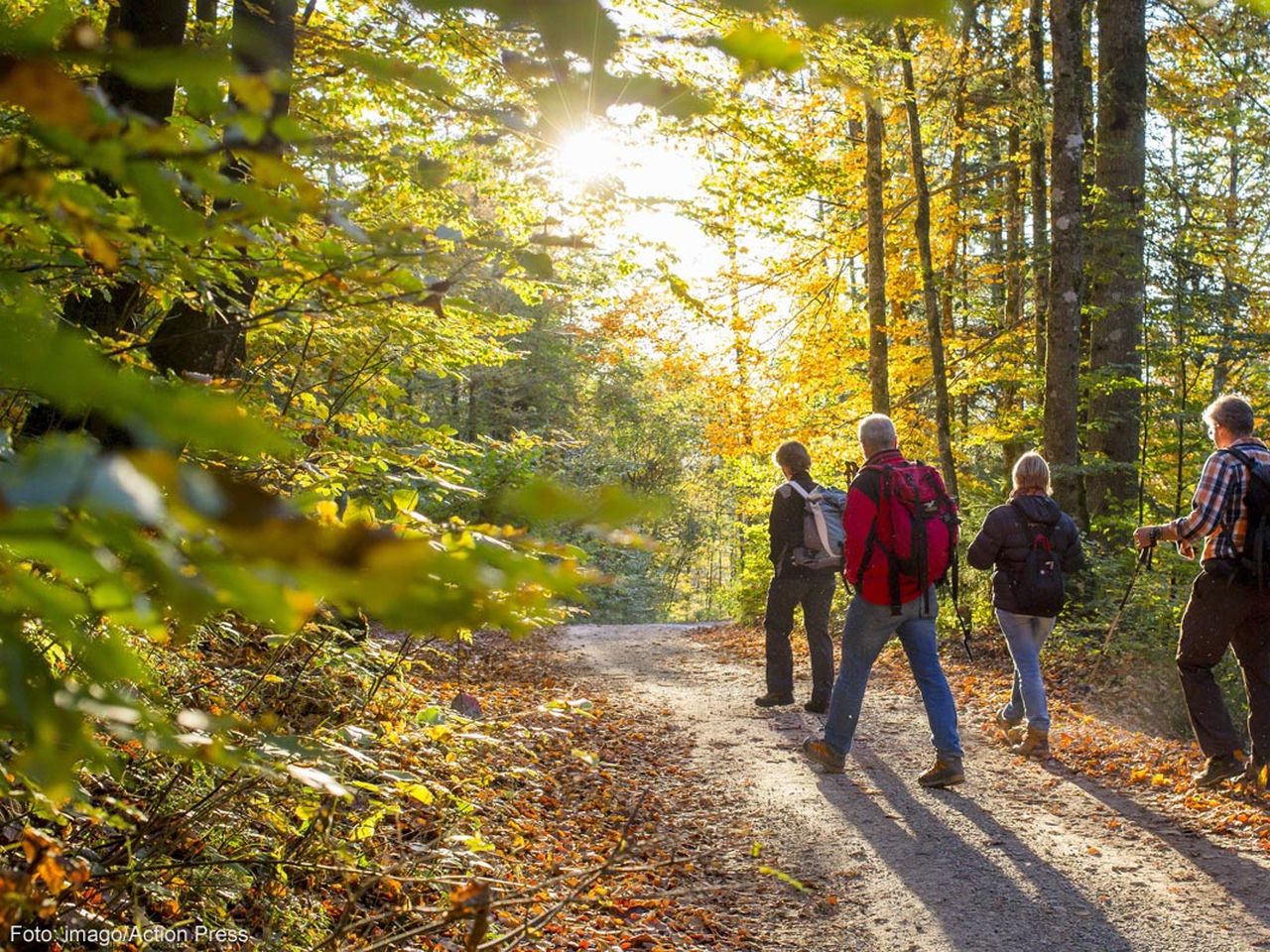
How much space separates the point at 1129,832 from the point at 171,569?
5.71 m

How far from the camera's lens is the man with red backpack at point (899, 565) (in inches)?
225

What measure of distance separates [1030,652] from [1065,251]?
589 cm

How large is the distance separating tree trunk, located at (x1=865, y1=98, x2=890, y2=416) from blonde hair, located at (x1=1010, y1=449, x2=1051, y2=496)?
6349 millimetres

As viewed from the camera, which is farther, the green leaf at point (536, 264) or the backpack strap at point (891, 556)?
the backpack strap at point (891, 556)

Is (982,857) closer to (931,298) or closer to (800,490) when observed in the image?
(800,490)

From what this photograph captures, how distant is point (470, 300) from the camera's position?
186 cm

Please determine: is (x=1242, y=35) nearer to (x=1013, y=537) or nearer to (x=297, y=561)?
(x=1013, y=537)

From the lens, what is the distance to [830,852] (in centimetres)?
505

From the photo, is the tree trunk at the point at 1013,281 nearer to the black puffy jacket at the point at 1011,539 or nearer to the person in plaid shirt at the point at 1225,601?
the black puffy jacket at the point at 1011,539

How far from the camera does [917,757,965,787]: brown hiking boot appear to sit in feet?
19.7

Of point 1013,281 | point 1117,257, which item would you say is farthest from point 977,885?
point 1013,281

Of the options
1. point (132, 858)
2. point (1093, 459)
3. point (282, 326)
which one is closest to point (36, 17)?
point (132, 858)

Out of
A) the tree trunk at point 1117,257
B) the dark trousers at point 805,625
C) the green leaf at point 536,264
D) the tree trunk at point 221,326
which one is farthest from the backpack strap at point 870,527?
the tree trunk at point 1117,257

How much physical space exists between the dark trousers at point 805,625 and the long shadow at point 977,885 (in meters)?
2.22
